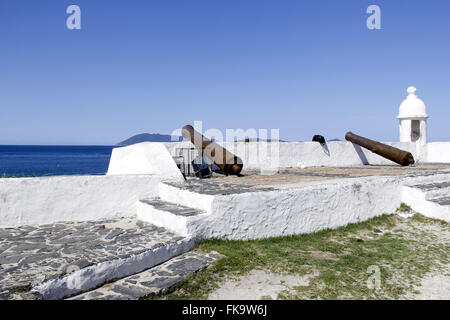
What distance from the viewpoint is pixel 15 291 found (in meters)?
3.31

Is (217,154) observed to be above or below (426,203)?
above

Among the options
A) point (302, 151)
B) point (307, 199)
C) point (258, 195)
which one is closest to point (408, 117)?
point (302, 151)

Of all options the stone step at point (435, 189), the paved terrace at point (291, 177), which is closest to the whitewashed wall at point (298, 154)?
the paved terrace at point (291, 177)

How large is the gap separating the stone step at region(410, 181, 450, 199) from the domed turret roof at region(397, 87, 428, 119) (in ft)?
24.2

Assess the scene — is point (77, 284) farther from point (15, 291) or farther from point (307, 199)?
point (307, 199)

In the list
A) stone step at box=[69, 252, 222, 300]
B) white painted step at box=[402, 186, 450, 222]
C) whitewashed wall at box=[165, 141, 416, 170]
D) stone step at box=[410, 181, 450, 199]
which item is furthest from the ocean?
stone step at box=[410, 181, 450, 199]

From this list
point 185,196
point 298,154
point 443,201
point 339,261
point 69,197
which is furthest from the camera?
point 298,154

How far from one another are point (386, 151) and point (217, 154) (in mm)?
6925

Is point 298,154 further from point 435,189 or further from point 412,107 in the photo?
point 412,107

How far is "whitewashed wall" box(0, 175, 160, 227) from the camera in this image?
19.3 feet

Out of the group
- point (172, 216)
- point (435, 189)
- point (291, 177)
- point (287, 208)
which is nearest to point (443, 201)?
point (435, 189)

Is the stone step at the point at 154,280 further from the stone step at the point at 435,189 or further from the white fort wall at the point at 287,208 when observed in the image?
the stone step at the point at 435,189

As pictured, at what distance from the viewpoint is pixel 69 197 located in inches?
248

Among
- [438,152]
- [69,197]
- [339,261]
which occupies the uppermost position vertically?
[438,152]
